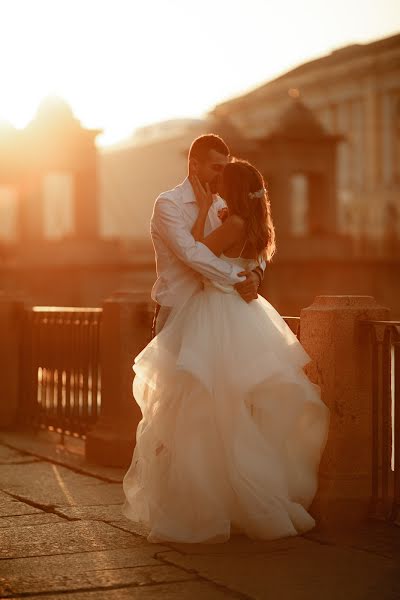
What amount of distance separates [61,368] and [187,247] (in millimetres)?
4887

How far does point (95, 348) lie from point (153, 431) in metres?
3.96

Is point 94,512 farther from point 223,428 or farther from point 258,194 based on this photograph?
point 258,194

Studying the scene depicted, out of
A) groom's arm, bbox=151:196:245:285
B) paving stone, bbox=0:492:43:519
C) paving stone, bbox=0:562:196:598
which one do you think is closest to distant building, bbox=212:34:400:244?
paving stone, bbox=0:492:43:519

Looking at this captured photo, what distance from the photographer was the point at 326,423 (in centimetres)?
633

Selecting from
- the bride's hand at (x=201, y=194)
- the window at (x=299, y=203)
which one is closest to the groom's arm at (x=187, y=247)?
the bride's hand at (x=201, y=194)

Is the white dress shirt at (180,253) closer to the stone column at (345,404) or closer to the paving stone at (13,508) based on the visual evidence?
the stone column at (345,404)

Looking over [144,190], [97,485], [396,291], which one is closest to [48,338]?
[97,485]

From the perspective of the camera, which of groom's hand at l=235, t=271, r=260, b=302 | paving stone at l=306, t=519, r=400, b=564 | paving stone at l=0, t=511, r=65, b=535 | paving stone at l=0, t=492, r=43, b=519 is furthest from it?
paving stone at l=0, t=492, r=43, b=519

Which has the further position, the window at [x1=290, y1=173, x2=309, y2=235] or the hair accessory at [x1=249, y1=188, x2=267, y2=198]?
the window at [x1=290, y1=173, x2=309, y2=235]

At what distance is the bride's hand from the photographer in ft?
20.5

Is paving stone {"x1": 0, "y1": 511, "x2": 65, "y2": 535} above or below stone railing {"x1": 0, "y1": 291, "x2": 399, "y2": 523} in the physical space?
below

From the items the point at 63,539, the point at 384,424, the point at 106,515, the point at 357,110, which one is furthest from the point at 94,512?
the point at 357,110

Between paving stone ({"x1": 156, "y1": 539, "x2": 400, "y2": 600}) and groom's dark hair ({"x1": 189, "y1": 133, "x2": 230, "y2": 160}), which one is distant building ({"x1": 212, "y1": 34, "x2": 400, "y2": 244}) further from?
paving stone ({"x1": 156, "y1": 539, "x2": 400, "y2": 600})

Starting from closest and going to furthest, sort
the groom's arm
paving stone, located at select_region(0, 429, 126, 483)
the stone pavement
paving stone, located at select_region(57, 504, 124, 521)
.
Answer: the stone pavement, the groom's arm, paving stone, located at select_region(57, 504, 124, 521), paving stone, located at select_region(0, 429, 126, 483)
